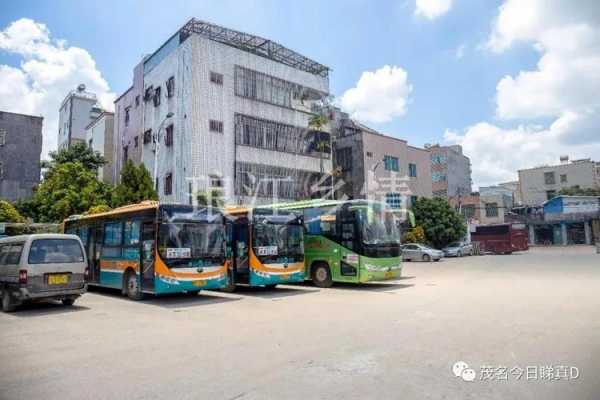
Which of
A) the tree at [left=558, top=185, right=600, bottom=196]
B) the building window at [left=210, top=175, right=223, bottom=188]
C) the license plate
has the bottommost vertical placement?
the license plate

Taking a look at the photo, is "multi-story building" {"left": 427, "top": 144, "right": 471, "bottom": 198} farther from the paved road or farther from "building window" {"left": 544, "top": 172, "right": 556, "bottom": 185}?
the paved road

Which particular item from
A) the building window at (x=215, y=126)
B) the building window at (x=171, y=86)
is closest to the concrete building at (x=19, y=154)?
the building window at (x=171, y=86)

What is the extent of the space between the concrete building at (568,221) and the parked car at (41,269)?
59743mm

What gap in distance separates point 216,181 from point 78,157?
564 inches

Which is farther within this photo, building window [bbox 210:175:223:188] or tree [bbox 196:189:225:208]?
building window [bbox 210:175:223:188]

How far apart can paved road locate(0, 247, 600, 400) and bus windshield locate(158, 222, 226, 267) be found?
4.13 feet

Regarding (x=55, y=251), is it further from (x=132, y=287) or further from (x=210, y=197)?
(x=210, y=197)

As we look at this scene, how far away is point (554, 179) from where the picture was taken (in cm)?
6881

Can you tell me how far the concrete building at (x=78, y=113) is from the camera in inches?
1901

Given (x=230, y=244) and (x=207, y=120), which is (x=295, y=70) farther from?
(x=230, y=244)

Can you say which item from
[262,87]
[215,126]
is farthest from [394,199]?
[215,126]

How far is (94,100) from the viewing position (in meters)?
50.1

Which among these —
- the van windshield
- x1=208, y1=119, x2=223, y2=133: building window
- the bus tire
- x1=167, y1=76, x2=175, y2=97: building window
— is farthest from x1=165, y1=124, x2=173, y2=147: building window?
the van windshield

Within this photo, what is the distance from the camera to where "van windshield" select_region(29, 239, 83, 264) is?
10.7 m
